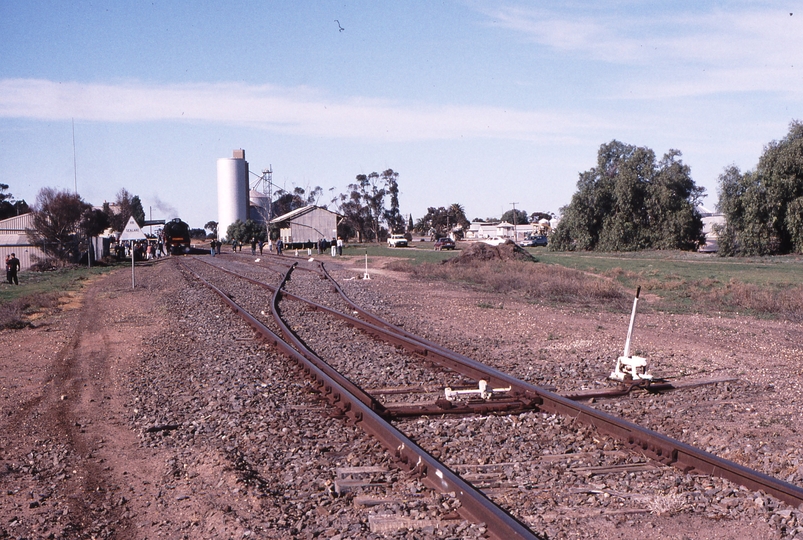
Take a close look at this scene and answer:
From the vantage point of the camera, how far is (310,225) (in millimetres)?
97875

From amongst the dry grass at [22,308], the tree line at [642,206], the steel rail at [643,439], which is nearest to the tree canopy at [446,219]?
the tree line at [642,206]

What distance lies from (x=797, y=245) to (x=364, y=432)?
6972 centimetres

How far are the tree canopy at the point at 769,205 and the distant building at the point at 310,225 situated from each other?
48718 millimetres

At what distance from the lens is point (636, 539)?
14.9 ft

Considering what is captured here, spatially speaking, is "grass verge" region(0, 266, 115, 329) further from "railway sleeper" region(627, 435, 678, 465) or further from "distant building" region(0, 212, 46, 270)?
"railway sleeper" region(627, 435, 678, 465)

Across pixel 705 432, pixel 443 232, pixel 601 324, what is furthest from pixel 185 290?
pixel 443 232

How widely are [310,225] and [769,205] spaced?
55.3 metres

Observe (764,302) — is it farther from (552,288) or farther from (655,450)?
(655,450)

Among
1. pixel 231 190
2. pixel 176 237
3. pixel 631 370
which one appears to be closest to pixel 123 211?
pixel 231 190

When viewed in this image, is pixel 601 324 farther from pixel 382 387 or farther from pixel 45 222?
pixel 45 222

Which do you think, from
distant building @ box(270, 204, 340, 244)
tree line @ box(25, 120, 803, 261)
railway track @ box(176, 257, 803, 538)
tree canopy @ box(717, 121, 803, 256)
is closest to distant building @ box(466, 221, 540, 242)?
tree line @ box(25, 120, 803, 261)

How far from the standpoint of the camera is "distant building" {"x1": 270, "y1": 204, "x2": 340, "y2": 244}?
96.6m

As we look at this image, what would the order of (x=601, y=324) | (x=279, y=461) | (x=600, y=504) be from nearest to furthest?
(x=600, y=504) → (x=279, y=461) → (x=601, y=324)

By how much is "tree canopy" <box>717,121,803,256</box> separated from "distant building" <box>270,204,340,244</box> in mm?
48718
